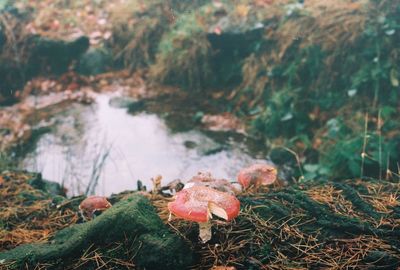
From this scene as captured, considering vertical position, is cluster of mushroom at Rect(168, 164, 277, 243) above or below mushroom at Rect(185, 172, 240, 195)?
above

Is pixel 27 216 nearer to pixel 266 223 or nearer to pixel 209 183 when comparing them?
pixel 209 183

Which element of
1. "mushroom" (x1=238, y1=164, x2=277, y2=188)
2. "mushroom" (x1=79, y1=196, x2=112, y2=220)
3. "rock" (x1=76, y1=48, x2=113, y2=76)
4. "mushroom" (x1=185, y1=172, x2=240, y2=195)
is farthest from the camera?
"rock" (x1=76, y1=48, x2=113, y2=76)

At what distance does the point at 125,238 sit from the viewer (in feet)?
6.41

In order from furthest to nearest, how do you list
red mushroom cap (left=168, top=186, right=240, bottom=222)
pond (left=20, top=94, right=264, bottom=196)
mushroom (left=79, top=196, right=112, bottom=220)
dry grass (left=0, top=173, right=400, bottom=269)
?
pond (left=20, top=94, right=264, bottom=196) → mushroom (left=79, top=196, right=112, bottom=220) → dry grass (left=0, top=173, right=400, bottom=269) → red mushroom cap (left=168, top=186, right=240, bottom=222)

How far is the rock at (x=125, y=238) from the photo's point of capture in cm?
182

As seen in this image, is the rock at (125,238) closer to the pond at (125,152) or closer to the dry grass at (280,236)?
A: the dry grass at (280,236)

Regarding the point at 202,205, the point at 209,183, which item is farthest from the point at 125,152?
the point at 202,205

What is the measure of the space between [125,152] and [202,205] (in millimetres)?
2901

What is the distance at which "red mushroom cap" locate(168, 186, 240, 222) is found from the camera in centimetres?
173

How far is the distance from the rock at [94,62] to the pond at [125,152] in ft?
4.24

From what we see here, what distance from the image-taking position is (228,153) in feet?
14.6

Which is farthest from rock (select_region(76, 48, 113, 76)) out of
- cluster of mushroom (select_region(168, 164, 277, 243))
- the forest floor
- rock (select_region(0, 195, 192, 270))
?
cluster of mushroom (select_region(168, 164, 277, 243))

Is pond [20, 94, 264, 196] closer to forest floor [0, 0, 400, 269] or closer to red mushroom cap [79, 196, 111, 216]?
forest floor [0, 0, 400, 269]

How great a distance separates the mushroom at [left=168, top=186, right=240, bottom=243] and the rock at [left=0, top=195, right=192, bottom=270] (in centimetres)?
16
